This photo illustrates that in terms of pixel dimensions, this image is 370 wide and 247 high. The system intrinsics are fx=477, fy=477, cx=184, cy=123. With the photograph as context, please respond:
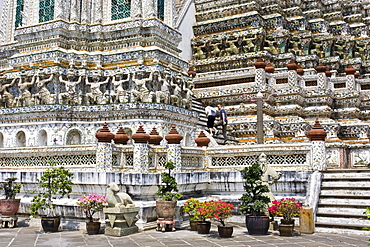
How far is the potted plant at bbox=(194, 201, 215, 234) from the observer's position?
11.7m

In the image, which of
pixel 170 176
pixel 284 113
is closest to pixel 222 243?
pixel 170 176

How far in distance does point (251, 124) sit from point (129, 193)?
10.5m

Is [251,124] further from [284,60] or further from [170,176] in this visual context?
[170,176]

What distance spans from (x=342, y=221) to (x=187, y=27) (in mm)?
19113

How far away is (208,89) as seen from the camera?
2505 centimetres

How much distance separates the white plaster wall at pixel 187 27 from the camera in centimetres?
2831

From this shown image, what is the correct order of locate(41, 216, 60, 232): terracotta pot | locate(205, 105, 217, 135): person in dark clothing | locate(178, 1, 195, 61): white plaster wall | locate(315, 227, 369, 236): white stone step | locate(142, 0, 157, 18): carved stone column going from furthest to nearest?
locate(178, 1, 195, 61): white plaster wall, locate(142, 0, 157, 18): carved stone column, locate(205, 105, 217, 135): person in dark clothing, locate(41, 216, 60, 232): terracotta pot, locate(315, 227, 369, 236): white stone step

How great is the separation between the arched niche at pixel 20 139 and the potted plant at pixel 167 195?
851 cm

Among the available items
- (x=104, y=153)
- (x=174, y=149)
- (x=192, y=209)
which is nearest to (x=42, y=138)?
(x=104, y=153)

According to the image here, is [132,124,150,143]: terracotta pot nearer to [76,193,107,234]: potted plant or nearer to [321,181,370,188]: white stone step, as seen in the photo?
[76,193,107,234]: potted plant

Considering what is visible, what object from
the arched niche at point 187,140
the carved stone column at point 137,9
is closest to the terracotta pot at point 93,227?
the arched niche at point 187,140

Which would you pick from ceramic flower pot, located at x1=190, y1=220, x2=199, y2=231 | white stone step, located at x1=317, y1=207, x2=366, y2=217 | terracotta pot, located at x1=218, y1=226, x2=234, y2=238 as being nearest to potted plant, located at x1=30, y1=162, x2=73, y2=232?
ceramic flower pot, located at x1=190, y1=220, x2=199, y2=231

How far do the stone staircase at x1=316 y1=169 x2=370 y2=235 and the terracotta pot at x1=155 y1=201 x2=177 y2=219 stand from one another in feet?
12.4

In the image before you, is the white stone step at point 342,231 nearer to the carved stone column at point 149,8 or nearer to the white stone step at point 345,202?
the white stone step at point 345,202
